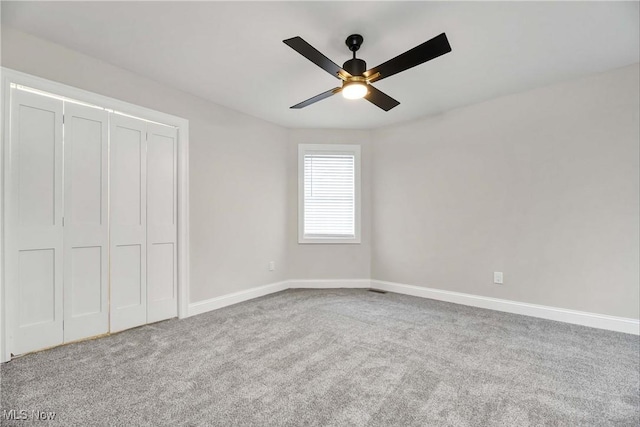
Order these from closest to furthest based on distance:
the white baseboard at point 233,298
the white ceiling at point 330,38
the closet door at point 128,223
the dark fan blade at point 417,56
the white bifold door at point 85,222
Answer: the dark fan blade at point 417,56
the white ceiling at point 330,38
the white bifold door at point 85,222
the closet door at point 128,223
the white baseboard at point 233,298

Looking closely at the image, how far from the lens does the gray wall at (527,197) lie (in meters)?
2.95

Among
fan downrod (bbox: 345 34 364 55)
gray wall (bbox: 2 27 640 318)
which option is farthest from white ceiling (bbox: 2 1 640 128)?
gray wall (bbox: 2 27 640 318)

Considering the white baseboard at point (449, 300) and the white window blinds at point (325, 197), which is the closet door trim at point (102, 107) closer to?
the white baseboard at point (449, 300)

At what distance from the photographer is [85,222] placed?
272 centimetres

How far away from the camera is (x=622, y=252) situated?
2926 mm

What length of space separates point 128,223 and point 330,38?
256 cm

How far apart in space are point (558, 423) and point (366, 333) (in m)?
1.53

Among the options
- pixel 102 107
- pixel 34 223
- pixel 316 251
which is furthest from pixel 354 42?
pixel 316 251

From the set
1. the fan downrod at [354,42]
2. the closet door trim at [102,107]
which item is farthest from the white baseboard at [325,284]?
the fan downrod at [354,42]

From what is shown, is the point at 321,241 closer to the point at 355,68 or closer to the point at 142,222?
the point at 142,222

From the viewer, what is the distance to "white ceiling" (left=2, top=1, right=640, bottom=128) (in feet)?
6.88

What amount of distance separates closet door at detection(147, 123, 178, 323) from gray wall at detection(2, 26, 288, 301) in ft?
0.68

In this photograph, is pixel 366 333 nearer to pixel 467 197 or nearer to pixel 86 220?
pixel 467 197

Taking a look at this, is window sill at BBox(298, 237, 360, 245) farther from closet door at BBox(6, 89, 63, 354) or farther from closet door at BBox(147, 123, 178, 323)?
closet door at BBox(6, 89, 63, 354)
